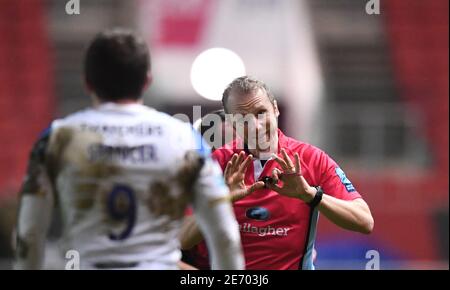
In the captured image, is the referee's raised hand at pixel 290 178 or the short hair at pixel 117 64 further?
the referee's raised hand at pixel 290 178

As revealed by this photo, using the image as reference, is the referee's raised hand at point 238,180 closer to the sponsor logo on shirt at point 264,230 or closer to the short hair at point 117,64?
the sponsor logo on shirt at point 264,230

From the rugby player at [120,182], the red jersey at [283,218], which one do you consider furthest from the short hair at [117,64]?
the red jersey at [283,218]

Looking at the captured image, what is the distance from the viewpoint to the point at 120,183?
2797 mm

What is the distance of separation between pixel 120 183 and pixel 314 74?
12.0 metres

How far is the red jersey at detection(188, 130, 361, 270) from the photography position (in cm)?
395

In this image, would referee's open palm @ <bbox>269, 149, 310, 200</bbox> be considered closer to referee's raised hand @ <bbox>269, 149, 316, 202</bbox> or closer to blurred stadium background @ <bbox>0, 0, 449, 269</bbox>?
referee's raised hand @ <bbox>269, 149, 316, 202</bbox>

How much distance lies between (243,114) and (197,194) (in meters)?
1.10

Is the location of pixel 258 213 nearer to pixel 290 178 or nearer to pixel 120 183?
pixel 290 178

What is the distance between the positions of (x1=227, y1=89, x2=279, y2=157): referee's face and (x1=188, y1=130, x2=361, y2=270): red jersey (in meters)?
0.10

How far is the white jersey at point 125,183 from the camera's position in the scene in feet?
9.21

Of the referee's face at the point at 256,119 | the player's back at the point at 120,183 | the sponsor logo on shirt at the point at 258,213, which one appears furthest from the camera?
the sponsor logo on shirt at the point at 258,213

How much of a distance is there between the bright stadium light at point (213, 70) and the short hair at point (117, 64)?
30.8 feet

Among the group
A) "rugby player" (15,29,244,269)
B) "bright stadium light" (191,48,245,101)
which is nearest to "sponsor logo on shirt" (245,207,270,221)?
"rugby player" (15,29,244,269)

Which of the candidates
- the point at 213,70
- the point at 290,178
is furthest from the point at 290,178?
the point at 213,70
